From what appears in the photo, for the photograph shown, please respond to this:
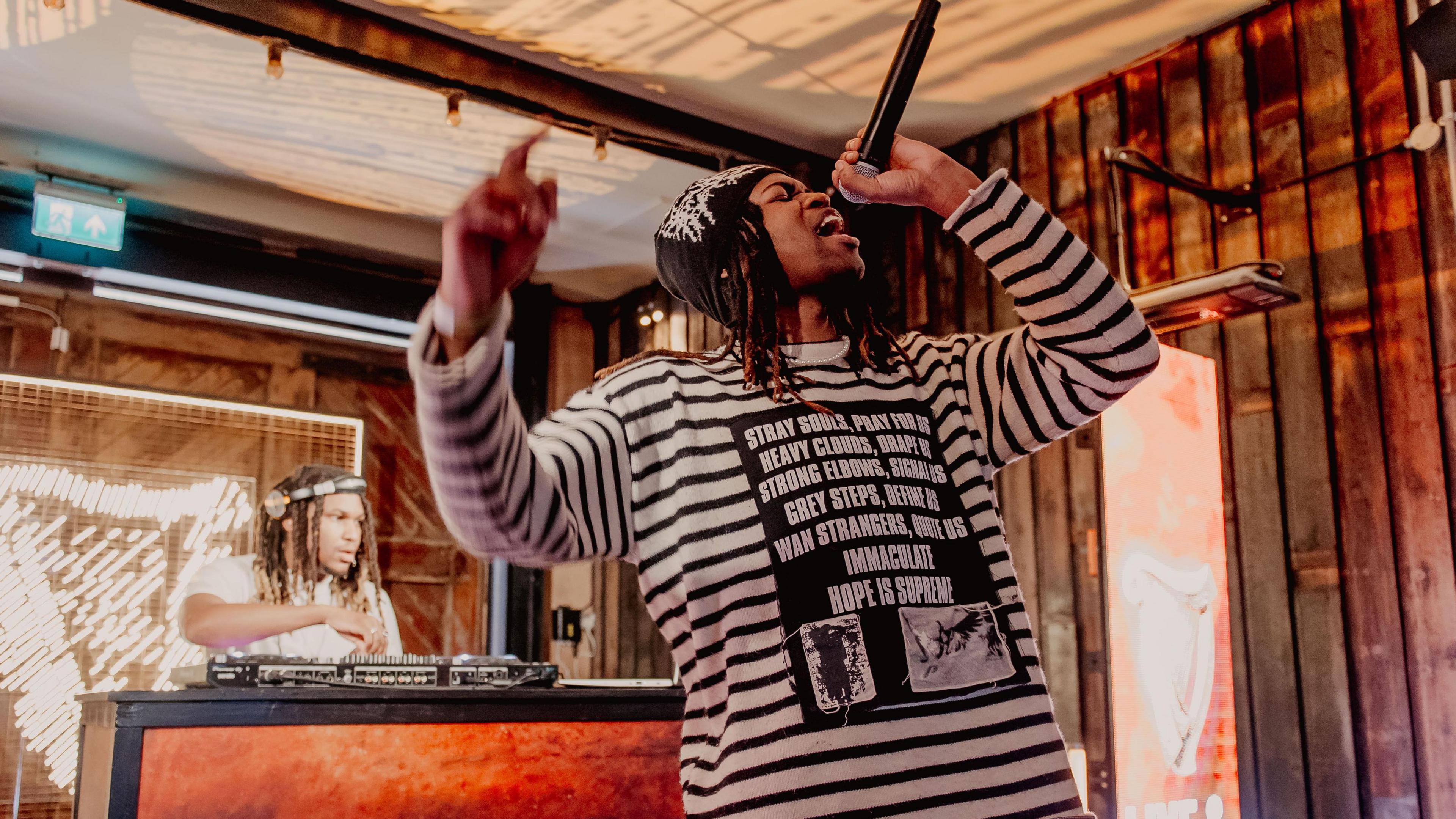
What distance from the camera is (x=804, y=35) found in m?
3.64

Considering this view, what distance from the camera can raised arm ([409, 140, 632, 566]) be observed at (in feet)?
2.54

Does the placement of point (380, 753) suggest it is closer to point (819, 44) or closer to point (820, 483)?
point (820, 483)

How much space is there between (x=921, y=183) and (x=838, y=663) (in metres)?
0.52

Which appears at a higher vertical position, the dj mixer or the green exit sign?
the green exit sign

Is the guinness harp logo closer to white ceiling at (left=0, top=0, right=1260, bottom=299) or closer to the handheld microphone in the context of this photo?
the handheld microphone

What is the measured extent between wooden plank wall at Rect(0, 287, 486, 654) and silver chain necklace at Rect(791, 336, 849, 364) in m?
4.61

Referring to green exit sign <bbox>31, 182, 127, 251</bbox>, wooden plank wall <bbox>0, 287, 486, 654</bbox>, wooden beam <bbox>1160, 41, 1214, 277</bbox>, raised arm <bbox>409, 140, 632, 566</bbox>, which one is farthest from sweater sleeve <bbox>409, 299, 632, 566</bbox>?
wooden plank wall <bbox>0, 287, 486, 654</bbox>

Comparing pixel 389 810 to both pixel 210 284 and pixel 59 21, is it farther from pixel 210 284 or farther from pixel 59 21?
pixel 210 284

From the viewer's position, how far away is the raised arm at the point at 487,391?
773 mm

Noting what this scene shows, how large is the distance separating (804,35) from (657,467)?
2909 mm

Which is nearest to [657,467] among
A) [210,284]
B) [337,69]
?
[337,69]

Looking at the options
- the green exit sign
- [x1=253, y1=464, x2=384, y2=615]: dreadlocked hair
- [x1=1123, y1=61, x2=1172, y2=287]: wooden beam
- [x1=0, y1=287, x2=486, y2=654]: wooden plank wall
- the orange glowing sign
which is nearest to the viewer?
the orange glowing sign

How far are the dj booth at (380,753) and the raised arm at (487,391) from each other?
1.21 m

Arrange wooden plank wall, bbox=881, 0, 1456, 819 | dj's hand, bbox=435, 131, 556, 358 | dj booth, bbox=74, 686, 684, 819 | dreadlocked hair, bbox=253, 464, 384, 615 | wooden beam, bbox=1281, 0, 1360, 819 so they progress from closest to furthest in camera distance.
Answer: dj's hand, bbox=435, 131, 556, 358, dj booth, bbox=74, 686, 684, 819, wooden plank wall, bbox=881, 0, 1456, 819, wooden beam, bbox=1281, 0, 1360, 819, dreadlocked hair, bbox=253, 464, 384, 615
